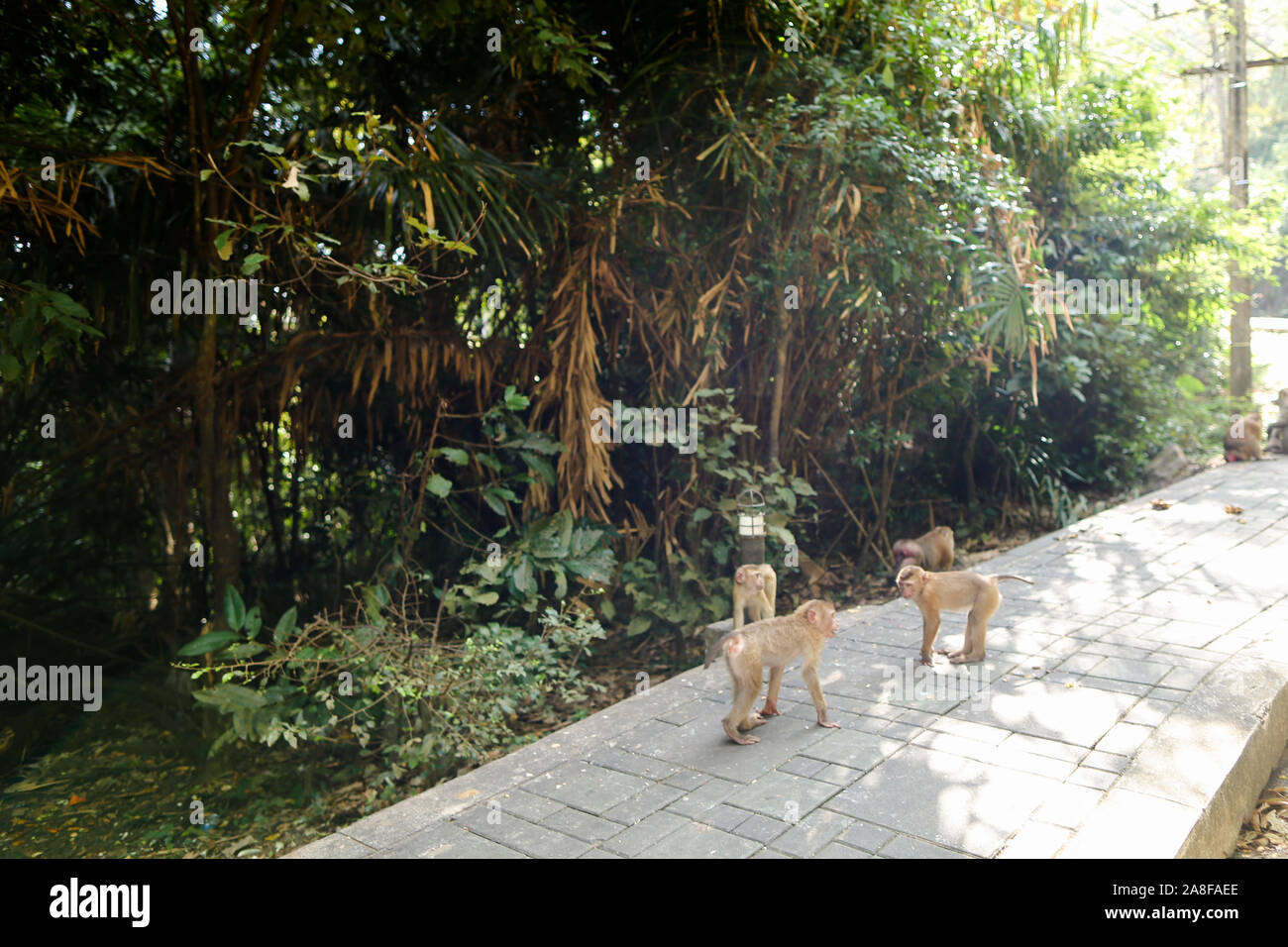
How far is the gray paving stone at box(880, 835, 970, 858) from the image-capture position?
256cm

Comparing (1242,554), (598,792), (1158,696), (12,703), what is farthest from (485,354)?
(1242,554)

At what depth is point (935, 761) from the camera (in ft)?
10.4

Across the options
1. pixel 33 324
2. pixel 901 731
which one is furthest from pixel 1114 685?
pixel 33 324

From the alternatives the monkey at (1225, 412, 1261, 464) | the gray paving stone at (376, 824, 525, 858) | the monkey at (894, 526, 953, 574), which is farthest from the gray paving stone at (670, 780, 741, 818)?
the monkey at (1225, 412, 1261, 464)

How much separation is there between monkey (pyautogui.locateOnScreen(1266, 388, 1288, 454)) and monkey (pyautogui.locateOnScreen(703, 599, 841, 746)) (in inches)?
351

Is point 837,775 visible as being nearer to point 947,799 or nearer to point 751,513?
point 947,799

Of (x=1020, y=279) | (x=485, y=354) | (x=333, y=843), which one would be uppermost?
(x=1020, y=279)

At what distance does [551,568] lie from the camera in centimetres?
468

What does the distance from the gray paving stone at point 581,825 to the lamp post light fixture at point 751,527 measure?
2364 mm

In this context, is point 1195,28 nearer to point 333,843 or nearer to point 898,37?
point 898,37

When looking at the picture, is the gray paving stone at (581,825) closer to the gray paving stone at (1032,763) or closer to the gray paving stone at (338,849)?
the gray paving stone at (338,849)

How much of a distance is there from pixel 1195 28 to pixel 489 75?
1986cm

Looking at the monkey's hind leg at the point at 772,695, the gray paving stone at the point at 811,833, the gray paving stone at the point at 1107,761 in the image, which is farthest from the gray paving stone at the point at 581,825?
the gray paving stone at the point at 1107,761

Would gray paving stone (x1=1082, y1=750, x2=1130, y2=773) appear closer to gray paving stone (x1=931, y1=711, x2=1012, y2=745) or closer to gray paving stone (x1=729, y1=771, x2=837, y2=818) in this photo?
gray paving stone (x1=931, y1=711, x2=1012, y2=745)
